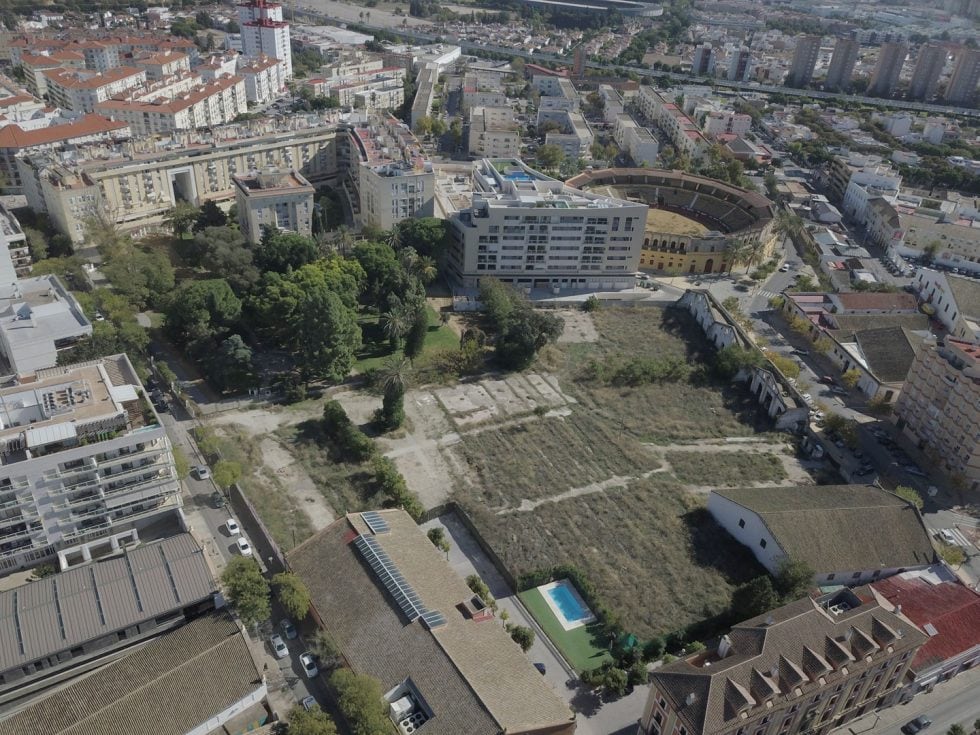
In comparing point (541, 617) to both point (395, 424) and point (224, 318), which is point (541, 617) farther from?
point (224, 318)

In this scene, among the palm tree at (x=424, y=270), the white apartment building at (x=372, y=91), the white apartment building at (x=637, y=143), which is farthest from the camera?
the white apartment building at (x=372, y=91)

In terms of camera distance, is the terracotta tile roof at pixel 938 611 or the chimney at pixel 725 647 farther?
the terracotta tile roof at pixel 938 611

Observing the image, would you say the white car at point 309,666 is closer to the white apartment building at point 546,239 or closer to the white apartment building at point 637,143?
the white apartment building at point 546,239

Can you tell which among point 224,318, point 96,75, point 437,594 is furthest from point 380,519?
point 96,75

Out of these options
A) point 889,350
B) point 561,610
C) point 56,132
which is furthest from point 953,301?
point 56,132

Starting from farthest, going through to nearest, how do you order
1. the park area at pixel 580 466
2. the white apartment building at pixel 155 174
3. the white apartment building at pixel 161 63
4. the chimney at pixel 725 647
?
the white apartment building at pixel 161 63 → the white apartment building at pixel 155 174 → the park area at pixel 580 466 → the chimney at pixel 725 647

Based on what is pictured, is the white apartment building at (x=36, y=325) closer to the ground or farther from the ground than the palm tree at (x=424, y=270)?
farther from the ground

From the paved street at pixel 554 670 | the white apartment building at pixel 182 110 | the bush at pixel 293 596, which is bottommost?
the paved street at pixel 554 670

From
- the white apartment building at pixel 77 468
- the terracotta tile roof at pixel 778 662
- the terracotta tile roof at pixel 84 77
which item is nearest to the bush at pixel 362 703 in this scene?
the terracotta tile roof at pixel 778 662
